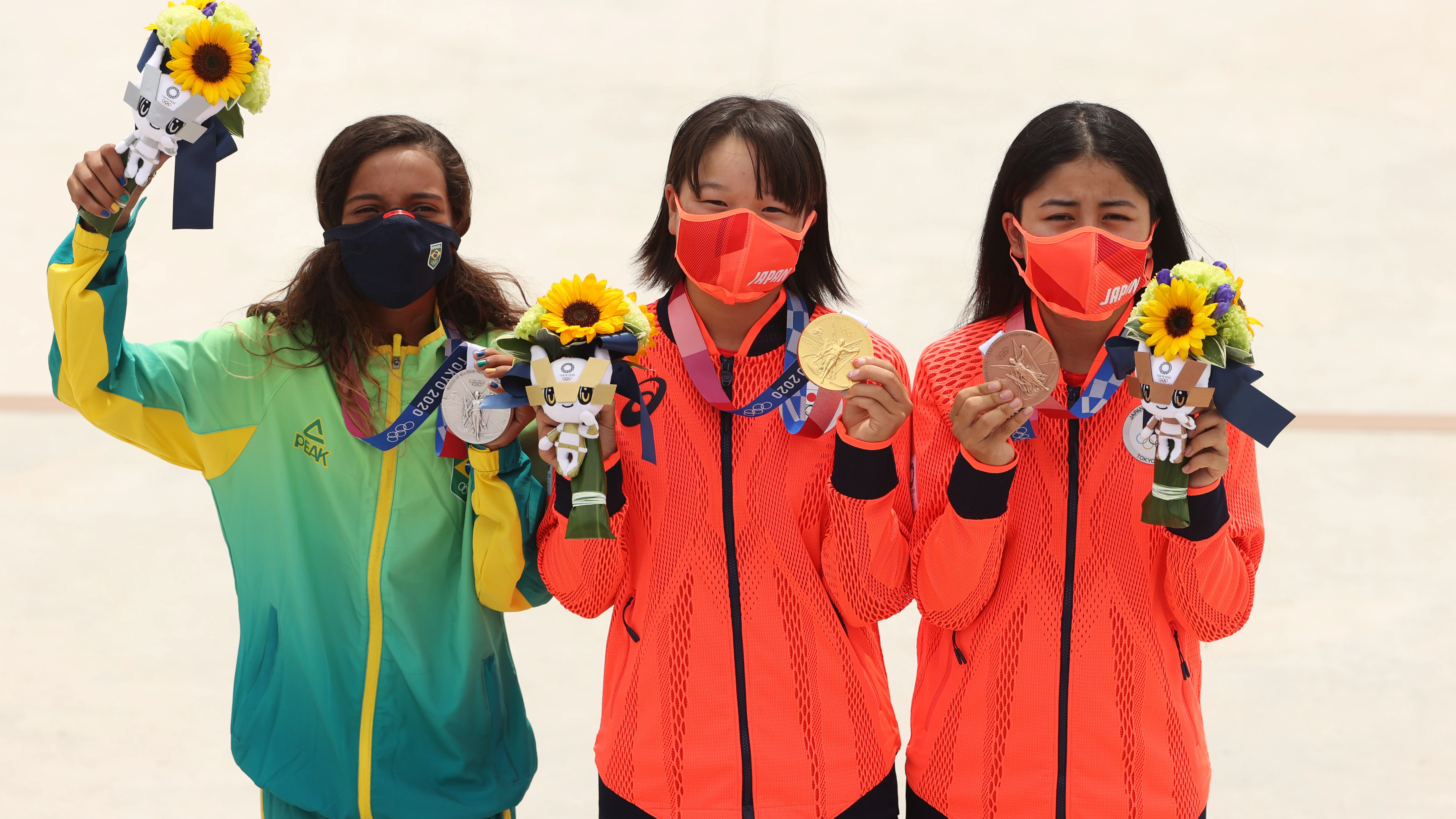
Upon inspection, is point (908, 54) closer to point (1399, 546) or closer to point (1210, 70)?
point (1210, 70)

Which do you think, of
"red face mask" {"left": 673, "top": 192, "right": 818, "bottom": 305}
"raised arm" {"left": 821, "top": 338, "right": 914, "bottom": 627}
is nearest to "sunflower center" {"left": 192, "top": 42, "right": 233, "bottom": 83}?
"red face mask" {"left": 673, "top": 192, "right": 818, "bottom": 305}

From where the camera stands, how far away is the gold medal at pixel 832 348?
242 centimetres

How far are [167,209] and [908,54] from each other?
7.10 metres

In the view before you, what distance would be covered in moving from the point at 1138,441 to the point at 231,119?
2.00m

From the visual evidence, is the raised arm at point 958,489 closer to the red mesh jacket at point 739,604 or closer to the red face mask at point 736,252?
the red mesh jacket at point 739,604

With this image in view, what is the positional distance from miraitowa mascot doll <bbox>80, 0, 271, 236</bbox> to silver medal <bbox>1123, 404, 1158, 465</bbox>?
189 centimetres

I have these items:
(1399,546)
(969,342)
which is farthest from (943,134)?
(969,342)

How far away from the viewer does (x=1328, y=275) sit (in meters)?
9.48

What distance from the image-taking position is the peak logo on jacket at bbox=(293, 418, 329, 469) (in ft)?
9.12

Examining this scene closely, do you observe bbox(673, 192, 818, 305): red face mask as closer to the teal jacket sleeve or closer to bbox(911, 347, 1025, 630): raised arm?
bbox(911, 347, 1025, 630): raised arm

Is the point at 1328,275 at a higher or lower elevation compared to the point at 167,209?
lower

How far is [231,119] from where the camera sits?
2.63 meters

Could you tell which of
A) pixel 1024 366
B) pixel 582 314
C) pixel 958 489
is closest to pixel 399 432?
pixel 582 314

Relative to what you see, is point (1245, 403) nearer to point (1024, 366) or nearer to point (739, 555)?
point (1024, 366)
